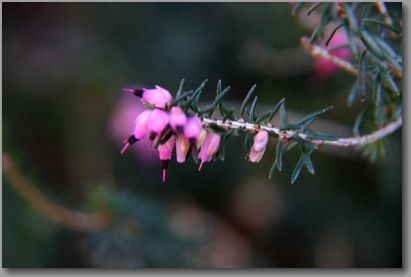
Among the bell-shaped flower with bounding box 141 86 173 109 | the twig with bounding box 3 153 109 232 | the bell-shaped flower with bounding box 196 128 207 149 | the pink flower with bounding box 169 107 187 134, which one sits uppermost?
the bell-shaped flower with bounding box 141 86 173 109

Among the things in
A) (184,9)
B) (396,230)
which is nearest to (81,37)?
(184,9)

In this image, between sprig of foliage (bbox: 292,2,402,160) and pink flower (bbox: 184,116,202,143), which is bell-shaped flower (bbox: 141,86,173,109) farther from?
sprig of foliage (bbox: 292,2,402,160)

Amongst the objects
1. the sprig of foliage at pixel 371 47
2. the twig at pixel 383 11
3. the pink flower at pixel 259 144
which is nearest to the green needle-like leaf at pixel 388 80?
the sprig of foliage at pixel 371 47

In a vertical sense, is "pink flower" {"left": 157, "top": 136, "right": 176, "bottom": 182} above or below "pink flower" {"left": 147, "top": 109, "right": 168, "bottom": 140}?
below

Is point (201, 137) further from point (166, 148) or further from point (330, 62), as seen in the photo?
point (330, 62)

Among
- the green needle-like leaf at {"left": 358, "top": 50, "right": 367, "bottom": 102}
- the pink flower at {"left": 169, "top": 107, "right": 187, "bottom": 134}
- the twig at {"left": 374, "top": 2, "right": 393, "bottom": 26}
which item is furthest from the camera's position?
the twig at {"left": 374, "top": 2, "right": 393, "bottom": 26}

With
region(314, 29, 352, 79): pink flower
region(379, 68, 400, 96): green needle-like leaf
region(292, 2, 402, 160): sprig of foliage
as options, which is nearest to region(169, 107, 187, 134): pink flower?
region(292, 2, 402, 160): sprig of foliage

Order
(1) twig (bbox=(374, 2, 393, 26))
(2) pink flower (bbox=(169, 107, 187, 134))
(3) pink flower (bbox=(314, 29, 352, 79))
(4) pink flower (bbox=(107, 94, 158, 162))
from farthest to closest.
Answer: (4) pink flower (bbox=(107, 94, 158, 162)) < (3) pink flower (bbox=(314, 29, 352, 79)) < (1) twig (bbox=(374, 2, 393, 26)) < (2) pink flower (bbox=(169, 107, 187, 134))

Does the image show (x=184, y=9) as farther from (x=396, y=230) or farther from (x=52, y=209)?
(x=396, y=230)
